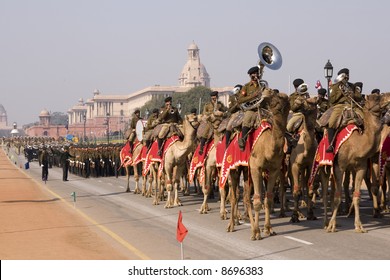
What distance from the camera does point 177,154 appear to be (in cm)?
2505

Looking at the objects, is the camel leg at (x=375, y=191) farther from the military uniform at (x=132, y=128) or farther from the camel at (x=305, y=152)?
the military uniform at (x=132, y=128)

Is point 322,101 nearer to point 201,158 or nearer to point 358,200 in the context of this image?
point 358,200

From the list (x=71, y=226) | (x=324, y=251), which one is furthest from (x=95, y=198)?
(x=324, y=251)

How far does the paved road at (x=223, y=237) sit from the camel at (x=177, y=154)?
0.72 m

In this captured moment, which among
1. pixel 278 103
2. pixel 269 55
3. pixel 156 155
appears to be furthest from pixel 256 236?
pixel 156 155

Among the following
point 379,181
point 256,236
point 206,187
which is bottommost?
point 256,236

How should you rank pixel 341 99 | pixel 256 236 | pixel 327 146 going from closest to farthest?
pixel 256 236 → pixel 327 146 → pixel 341 99

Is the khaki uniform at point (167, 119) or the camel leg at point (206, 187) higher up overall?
the khaki uniform at point (167, 119)

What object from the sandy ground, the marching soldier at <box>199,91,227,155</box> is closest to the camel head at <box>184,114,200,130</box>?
the marching soldier at <box>199,91,227,155</box>

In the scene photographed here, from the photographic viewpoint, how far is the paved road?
1434cm

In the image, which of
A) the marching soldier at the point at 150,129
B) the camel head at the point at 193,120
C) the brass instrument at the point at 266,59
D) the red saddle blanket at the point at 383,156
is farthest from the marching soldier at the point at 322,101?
the marching soldier at the point at 150,129

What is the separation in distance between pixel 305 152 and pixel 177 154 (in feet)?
22.3

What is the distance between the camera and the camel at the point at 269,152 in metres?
16.2
